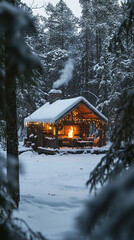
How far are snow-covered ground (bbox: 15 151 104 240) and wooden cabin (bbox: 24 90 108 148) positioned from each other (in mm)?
5218

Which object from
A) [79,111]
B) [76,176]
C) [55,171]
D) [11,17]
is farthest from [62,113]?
[11,17]

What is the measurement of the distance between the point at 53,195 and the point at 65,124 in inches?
714

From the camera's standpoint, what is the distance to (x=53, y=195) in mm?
8930

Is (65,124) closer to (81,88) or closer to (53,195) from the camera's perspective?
(81,88)

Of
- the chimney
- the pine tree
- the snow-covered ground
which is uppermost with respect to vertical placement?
the pine tree

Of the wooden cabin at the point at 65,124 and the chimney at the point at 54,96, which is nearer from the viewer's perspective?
the wooden cabin at the point at 65,124

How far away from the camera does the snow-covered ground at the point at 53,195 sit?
588 cm

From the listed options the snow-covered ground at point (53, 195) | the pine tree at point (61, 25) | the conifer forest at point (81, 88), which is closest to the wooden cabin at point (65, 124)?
the conifer forest at point (81, 88)

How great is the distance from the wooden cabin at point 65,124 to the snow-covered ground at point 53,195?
5218mm

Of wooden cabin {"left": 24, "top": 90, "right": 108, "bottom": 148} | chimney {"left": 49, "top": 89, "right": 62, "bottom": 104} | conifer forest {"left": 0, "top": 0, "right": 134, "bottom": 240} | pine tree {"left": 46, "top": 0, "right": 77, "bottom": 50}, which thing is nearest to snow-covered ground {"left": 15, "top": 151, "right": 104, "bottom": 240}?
conifer forest {"left": 0, "top": 0, "right": 134, "bottom": 240}

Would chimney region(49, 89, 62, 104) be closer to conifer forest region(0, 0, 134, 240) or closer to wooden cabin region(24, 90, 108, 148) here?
wooden cabin region(24, 90, 108, 148)

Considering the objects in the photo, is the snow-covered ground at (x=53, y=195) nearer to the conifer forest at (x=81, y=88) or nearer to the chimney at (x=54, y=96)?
the conifer forest at (x=81, y=88)

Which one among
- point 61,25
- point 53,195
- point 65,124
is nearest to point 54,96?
point 65,124

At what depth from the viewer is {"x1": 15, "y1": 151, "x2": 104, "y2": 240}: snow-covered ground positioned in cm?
588
